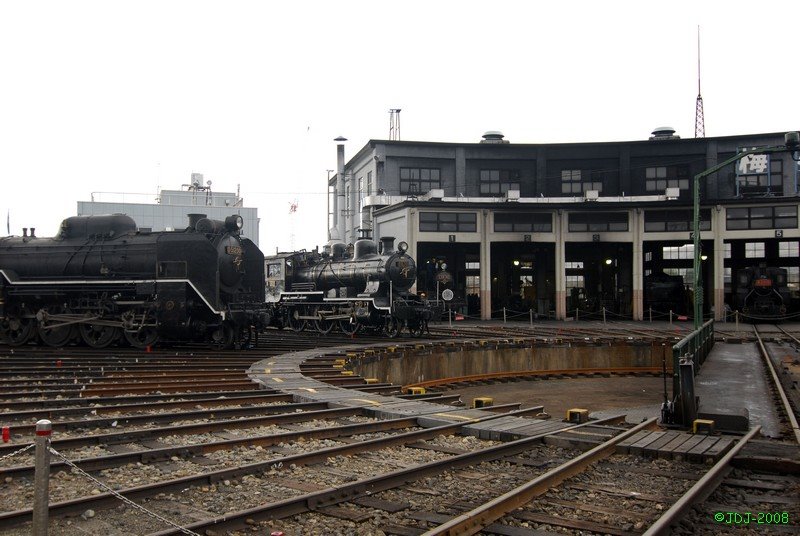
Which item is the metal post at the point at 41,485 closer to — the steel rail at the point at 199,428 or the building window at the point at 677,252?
the steel rail at the point at 199,428

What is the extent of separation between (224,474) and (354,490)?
1285 millimetres

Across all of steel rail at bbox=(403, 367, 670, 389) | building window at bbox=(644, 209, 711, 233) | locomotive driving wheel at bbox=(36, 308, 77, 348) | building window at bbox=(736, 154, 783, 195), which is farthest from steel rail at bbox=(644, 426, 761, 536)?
building window at bbox=(736, 154, 783, 195)

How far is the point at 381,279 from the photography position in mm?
26016

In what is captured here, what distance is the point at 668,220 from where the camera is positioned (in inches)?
1545

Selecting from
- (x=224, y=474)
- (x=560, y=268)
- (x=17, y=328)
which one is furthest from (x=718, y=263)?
(x=224, y=474)

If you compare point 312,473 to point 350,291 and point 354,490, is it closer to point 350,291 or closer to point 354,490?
point 354,490

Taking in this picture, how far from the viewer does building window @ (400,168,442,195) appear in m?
44.3

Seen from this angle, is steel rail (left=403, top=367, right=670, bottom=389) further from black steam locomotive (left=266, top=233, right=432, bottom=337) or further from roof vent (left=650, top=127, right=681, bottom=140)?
roof vent (left=650, top=127, right=681, bottom=140)

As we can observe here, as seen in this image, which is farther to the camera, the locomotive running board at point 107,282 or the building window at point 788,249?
the building window at point 788,249

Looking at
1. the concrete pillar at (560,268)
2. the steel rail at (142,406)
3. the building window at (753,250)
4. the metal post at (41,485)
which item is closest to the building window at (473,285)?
the concrete pillar at (560,268)

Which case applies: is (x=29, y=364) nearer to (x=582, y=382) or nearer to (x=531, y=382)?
(x=531, y=382)

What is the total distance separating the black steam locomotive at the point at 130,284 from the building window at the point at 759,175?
104 feet

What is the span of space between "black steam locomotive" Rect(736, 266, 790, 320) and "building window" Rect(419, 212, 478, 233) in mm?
13940

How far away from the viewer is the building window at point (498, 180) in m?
44.6
